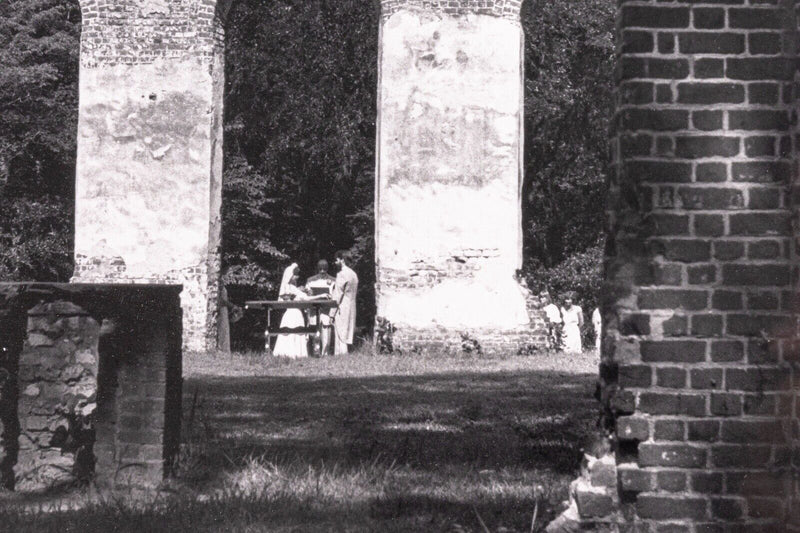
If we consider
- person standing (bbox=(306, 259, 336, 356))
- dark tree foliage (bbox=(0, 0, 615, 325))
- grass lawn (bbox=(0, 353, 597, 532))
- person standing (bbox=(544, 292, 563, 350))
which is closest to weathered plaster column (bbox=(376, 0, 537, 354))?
person standing (bbox=(544, 292, 563, 350))

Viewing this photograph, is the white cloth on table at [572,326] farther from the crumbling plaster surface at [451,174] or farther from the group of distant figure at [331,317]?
the crumbling plaster surface at [451,174]

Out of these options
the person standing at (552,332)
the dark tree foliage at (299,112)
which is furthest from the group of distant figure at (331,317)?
the dark tree foliage at (299,112)

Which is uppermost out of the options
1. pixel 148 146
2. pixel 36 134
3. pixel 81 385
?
pixel 36 134

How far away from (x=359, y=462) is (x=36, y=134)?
20762mm

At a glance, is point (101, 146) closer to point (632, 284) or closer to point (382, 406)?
point (382, 406)

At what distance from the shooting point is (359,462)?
505 cm

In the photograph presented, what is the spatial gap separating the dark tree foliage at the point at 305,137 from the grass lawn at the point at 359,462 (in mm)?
16564

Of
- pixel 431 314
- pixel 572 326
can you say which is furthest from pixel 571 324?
pixel 431 314

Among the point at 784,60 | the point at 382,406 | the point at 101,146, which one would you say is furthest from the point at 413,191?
the point at 784,60

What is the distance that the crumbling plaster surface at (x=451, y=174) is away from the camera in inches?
587

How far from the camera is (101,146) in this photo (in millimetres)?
15719

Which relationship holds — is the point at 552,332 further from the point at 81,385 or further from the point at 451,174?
the point at 81,385

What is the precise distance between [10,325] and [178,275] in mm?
11216

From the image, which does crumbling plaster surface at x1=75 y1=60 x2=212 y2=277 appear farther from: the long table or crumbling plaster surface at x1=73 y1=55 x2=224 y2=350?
the long table
